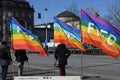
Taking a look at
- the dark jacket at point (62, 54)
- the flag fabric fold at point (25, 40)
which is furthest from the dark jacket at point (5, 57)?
the dark jacket at point (62, 54)

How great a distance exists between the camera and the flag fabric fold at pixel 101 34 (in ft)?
44.1

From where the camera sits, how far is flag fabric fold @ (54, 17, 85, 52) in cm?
1727

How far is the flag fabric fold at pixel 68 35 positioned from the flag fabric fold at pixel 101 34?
188 centimetres

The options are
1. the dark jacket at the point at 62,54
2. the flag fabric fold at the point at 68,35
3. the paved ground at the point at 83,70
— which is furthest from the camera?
the paved ground at the point at 83,70

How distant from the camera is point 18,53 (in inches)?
763

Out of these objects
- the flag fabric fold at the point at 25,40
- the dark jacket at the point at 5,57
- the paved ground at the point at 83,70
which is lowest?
the paved ground at the point at 83,70

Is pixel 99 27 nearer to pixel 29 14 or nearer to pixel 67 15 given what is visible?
pixel 67 15

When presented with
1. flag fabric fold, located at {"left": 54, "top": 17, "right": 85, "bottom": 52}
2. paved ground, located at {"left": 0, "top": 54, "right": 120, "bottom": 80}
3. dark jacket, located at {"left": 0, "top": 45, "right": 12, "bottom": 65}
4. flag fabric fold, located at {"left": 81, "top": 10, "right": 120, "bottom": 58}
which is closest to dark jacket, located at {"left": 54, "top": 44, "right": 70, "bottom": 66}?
flag fabric fold, located at {"left": 54, "top": 17, "right": 85, "bottom": 52}

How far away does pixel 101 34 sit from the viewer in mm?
13953

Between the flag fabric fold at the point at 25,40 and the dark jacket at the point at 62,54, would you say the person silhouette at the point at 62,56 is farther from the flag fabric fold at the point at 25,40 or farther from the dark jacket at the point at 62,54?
the flag fabric fold at the point at 25,40

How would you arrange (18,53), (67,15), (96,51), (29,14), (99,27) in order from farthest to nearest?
(29,14) → (67,15) → (96,51) → (18,53) → (99,27)

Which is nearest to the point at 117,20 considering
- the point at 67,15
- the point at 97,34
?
the point at 67,15

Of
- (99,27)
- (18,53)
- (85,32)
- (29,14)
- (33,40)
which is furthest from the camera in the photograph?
(29,14)

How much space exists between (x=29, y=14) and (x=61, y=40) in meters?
114
